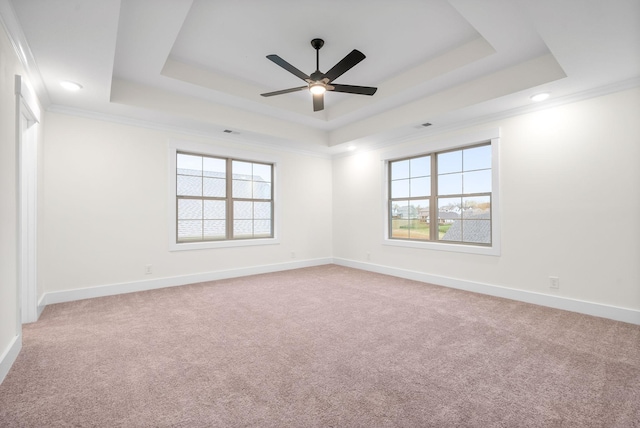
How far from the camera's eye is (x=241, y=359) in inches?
89.9

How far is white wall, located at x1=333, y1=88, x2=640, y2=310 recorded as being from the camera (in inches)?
123

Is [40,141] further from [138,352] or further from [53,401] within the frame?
[53,401]

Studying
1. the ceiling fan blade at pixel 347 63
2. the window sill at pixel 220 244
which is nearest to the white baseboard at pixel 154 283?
the window sill at pixel 220 244

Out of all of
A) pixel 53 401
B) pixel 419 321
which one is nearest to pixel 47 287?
pixel 53 401

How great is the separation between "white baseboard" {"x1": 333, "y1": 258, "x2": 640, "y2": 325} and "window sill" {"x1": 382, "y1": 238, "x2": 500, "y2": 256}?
434 mm

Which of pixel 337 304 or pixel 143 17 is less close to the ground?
pixel 143 17

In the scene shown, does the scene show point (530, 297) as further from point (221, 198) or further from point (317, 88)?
point (221, 198)

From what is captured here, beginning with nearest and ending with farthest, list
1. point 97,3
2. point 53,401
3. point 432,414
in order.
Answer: point 432,414 < point 53,401 < point 97,3

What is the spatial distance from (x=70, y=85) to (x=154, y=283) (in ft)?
8.90

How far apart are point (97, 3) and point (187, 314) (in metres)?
2.85

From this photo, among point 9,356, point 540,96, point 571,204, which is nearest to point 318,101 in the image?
point 540,96

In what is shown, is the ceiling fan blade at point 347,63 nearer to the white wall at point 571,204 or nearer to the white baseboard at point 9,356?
the white wall at point 571,204

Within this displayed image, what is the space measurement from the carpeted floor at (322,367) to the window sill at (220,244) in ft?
3.82

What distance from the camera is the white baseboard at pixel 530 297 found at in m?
3.12
